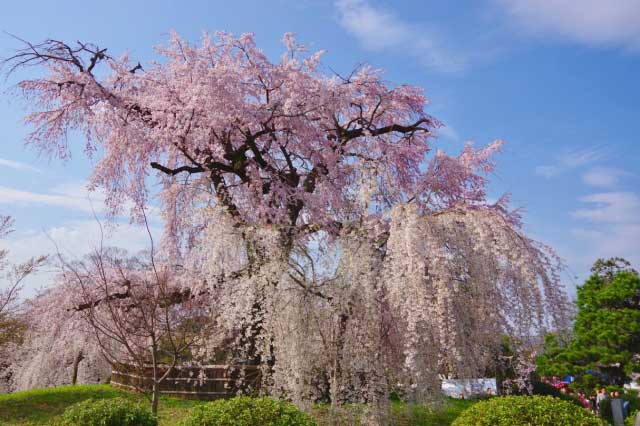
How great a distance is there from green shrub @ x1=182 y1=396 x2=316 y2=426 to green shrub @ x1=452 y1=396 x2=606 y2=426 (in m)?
2.24

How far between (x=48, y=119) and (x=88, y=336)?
647cm

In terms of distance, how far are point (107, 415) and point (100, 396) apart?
266 inches

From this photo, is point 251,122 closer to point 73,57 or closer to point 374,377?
point 73,57

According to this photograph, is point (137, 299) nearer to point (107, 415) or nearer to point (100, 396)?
point (100, 396)

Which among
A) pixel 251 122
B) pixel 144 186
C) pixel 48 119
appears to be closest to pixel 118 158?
pixel 144 186

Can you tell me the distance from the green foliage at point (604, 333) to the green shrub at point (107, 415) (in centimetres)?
1453

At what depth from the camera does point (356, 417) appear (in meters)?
9.91

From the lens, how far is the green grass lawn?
1136 cm

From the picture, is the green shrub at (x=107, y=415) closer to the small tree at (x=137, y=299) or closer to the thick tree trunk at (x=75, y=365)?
the small tree at (x=137, y=299)

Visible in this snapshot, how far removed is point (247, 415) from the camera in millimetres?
6805

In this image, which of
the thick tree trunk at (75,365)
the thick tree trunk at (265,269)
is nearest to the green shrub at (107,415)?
the thick tree trunk at (265,269)

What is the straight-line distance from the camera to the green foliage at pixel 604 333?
18766 millimetres

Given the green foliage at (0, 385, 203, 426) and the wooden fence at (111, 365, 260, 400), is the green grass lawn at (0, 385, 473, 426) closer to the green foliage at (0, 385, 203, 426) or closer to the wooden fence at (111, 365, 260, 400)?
the green foliage at (0, 385, 203, 426)

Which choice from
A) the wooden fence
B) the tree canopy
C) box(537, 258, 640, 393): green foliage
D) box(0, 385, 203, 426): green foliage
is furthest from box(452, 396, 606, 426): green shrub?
box(537, 258, 640, 393): green foliage
